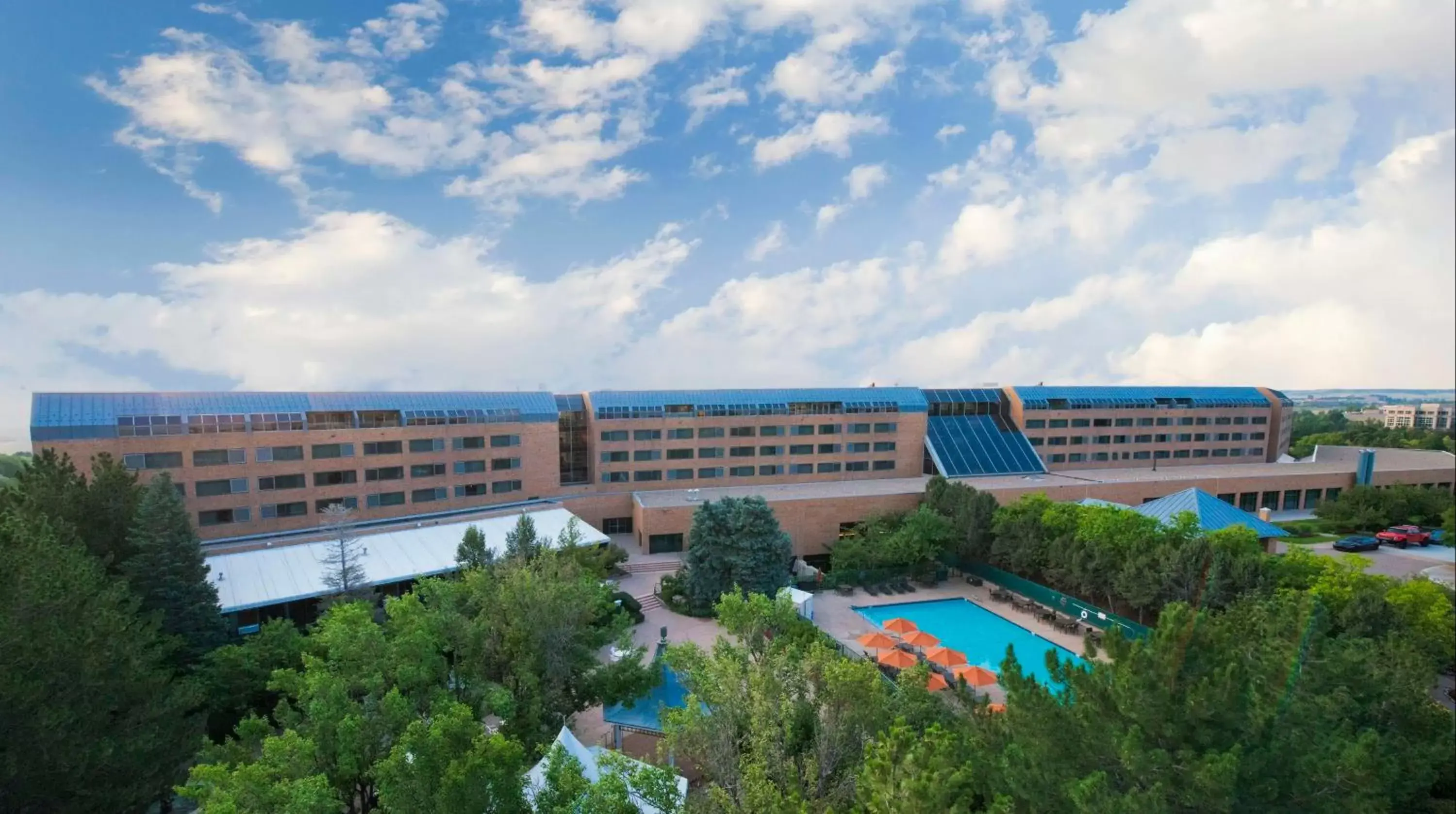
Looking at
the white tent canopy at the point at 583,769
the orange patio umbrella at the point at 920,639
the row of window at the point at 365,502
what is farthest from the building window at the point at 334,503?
the orange patio umbrella at the point at 920,639

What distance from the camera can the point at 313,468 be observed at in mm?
35094

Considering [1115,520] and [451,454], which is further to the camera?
[451,454]

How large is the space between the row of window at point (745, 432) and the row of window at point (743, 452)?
31.0 inches

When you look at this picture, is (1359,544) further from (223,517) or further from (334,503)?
(223,517)

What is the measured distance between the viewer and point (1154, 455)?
5750cm

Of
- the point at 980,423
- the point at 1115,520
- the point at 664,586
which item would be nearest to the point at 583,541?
the point at 664,586

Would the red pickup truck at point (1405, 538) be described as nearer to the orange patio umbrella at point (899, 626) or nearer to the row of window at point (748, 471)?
the row of window at point (748, 471)

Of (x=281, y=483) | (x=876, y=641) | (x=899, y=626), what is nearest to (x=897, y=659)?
(x=876, y=641)

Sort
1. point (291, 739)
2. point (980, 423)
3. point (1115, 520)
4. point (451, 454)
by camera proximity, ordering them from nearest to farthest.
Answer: point (291, 739) < point (1115, 520) < point (451, 454) < point (980, 423)

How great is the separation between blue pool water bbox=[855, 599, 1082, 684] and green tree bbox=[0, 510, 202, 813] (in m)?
24.2

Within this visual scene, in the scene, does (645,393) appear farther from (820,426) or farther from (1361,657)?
(1361,657)

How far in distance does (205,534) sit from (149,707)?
22.0 meters

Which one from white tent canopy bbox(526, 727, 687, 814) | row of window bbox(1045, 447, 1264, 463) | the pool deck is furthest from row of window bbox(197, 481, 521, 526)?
row of window bbox(1045, 447, 1264, 463)

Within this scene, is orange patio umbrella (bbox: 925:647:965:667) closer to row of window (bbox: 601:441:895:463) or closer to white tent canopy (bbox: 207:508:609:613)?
white tent canopy (bbox: 207:508:609:613)
